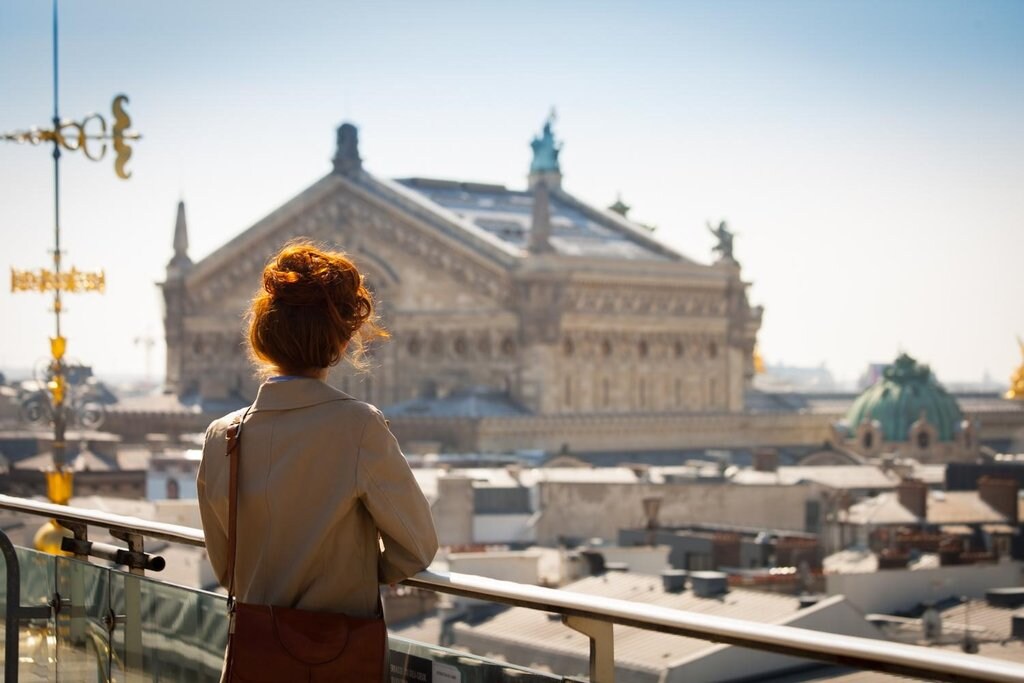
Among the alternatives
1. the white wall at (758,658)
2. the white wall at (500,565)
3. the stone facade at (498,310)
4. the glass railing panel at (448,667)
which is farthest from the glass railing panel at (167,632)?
the stone facade at (498,310)

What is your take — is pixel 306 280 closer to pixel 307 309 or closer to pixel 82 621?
pixel 307 309

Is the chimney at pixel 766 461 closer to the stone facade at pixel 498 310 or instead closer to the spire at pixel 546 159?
the stone facade at pixel 498 310

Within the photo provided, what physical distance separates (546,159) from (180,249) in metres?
16.0

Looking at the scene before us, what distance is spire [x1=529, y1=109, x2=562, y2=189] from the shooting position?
85.2m

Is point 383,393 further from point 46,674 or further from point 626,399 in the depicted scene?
point 46,674

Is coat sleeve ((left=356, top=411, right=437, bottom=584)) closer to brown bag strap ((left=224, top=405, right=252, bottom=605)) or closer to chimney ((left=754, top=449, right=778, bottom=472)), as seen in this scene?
brown bag strap ((left=224, top=405, right=252, bottom=605))

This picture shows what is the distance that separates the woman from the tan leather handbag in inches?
5.7

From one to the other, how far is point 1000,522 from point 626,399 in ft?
77.2

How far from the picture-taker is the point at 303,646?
5375 millimetres

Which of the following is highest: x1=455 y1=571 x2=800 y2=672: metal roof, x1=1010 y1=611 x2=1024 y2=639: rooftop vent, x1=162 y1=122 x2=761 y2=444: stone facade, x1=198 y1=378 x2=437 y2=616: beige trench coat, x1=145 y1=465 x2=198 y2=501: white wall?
x1=162 y1=122 x2=761 y2=444: stone facade

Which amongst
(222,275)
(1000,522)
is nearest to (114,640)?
(1000,522)

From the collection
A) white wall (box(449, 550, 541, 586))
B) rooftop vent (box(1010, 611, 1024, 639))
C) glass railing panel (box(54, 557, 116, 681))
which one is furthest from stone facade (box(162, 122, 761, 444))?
glass railing panel (box(54, 557, 116, 681))

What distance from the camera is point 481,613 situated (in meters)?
34.2

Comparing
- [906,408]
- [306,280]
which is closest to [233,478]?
[306,280]
